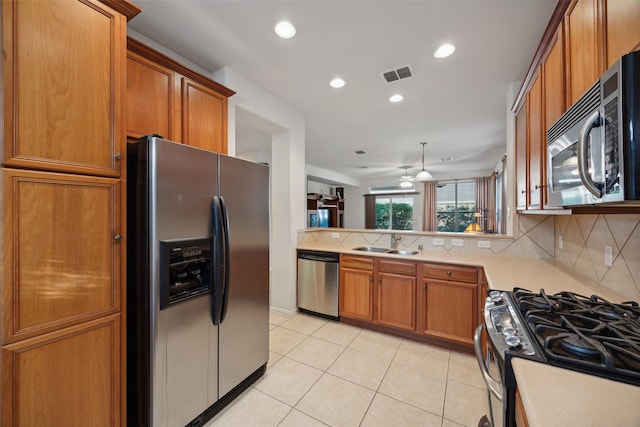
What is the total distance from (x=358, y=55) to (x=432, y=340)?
9.27 feet

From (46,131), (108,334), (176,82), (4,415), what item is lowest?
(4,415)

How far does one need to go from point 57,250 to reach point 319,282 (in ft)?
8.20

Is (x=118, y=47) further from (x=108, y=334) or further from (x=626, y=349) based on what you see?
(x=626, y=349)

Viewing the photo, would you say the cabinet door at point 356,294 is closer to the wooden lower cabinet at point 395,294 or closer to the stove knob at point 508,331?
the wooden lower cabinet at point 395,294

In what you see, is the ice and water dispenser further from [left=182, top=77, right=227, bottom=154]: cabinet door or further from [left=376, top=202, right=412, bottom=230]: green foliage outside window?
[left=376, top=202, right=412, bottom=230]: green foliage outside window

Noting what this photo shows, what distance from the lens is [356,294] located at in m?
2.98

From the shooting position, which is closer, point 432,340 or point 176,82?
point 176,82

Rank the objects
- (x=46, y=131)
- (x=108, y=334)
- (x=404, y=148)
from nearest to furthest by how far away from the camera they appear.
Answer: (x=46, y=131)
(x=108, y=334)
(x=404, y=148)

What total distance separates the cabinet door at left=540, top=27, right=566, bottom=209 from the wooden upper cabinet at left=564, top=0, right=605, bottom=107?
3.2 inches

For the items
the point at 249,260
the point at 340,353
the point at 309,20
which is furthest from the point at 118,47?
the point at 340,353

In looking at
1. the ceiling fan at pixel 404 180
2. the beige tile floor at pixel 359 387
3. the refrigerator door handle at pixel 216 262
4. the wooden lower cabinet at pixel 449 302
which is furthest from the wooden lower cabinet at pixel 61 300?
the ceiling fan at pixel 404 180

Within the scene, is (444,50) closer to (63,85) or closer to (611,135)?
(611,135)

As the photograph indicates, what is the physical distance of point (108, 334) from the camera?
1242mm

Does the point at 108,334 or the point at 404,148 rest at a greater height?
the point at 404,148
